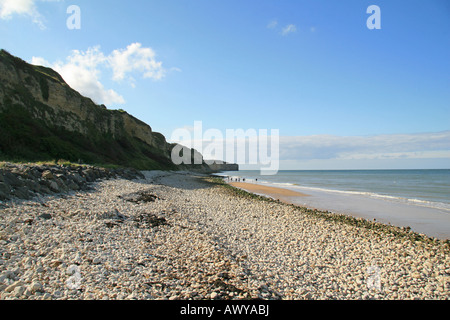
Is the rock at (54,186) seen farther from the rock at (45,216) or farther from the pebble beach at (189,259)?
the rock at (45,216)

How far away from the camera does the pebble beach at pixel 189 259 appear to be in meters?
5.04

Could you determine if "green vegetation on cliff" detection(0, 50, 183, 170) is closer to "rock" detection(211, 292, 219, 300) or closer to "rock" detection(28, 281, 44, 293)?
"rock" detection(28, 281, 44, 293)

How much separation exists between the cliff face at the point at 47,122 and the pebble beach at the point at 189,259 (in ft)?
66.4

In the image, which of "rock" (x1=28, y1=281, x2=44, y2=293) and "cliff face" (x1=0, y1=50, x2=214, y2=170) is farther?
"cliff face" (x1=0, y1=50, x2=214, y2=170)

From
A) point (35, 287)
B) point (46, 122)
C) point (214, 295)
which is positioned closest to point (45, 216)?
point (35, 287)

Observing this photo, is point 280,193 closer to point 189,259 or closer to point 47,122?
point 189,259

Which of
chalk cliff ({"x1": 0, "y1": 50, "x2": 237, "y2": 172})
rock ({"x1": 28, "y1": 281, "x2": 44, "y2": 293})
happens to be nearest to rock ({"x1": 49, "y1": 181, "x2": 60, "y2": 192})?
rock ({"x1": 28, "y1": 281, "x2": 44, "y2": 293})

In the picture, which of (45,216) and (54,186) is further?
(54,186)

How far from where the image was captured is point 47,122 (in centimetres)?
3384

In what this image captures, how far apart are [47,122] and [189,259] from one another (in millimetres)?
37599

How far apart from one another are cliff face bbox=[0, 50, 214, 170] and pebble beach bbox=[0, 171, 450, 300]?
797 inches

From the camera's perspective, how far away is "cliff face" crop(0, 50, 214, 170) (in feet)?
86.9

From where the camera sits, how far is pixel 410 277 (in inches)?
282
